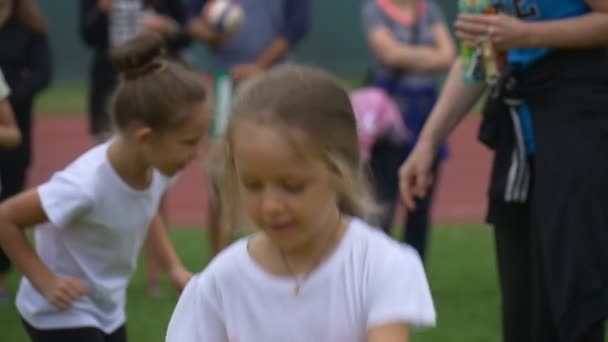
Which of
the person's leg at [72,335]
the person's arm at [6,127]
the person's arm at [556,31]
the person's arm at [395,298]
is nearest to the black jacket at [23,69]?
the person's arm at [6,127]

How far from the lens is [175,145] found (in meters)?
4.57

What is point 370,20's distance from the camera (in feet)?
25.0

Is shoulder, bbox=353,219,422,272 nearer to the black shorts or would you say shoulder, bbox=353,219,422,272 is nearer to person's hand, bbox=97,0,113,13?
the black shorts

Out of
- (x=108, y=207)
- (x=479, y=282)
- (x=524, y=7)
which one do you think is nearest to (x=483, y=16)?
(x=524, y=7)

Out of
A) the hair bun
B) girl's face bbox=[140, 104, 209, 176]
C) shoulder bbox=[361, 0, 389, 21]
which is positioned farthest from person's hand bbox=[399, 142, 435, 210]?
shoulder bbox=[361, 0, 389, 21]

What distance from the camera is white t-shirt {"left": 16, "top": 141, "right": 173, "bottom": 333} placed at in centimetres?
441

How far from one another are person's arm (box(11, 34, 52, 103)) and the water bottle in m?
0.42

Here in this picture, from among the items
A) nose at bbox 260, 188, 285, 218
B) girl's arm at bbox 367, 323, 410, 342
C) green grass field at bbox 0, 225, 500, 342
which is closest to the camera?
nose at bbox 260, 188, 285, 218

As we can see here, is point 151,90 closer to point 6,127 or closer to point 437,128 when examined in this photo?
point 6,127

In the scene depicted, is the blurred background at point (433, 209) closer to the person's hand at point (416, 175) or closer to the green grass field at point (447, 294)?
the green grass field at point (447, 294)

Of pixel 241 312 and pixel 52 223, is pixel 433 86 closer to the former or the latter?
pixel 52 223

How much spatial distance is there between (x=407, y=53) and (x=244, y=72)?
3.22 feet

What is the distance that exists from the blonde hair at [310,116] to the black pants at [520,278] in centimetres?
143

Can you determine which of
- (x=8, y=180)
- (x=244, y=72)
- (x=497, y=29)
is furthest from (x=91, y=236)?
(x=244, y=72)
